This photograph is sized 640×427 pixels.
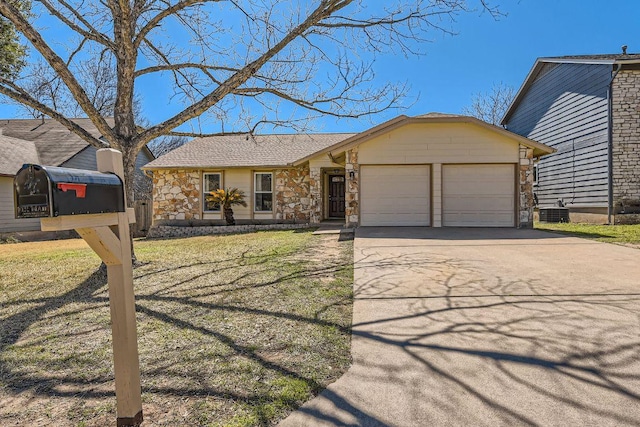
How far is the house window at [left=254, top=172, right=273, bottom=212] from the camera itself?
587 inches

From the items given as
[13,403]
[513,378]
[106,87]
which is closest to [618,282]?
[513,378]

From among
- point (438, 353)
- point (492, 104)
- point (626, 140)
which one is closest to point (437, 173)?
point (626, 140)

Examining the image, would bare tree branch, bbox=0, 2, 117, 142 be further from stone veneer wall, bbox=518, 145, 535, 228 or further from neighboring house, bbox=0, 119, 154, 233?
stone veneer wall, bbox=518, 145, 535, 228

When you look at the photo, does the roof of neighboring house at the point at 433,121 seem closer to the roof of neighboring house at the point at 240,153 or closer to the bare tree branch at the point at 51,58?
the roof of neighboring house at the point at 240,153

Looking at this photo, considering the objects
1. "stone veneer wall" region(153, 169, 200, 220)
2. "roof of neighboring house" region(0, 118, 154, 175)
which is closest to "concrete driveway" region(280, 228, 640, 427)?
"stone veneer wall" region(153, 169, 200, 220)

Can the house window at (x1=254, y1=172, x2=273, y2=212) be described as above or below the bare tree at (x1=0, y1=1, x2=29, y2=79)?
below

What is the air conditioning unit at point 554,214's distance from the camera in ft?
50.7

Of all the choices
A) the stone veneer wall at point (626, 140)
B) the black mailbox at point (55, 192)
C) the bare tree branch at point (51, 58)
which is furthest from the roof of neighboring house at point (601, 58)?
A: the black mailbox at point (55, 192)

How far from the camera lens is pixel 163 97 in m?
8.03

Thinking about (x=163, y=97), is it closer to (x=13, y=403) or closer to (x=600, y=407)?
(x=13, y=403)

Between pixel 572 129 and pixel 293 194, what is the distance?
11943 mm

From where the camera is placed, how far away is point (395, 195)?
11.4 metres

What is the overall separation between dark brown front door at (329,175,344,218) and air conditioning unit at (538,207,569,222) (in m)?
9.30

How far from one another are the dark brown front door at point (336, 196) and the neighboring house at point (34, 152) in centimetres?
1068
